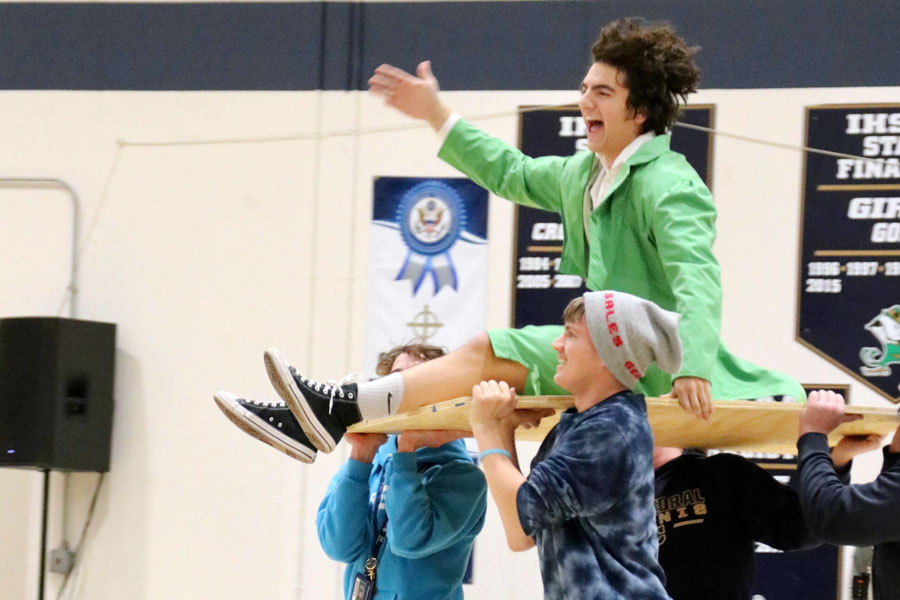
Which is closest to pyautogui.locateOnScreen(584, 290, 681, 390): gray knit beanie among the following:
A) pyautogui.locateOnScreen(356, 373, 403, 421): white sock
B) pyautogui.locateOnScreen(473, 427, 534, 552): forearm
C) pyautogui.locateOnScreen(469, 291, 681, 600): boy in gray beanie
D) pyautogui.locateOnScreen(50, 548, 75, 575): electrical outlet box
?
pyautogui.locateOnScreen(469, 291, 681, 600): boy in gray beanie

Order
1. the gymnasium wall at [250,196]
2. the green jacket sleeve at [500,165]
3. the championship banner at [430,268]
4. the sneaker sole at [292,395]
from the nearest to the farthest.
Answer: the sneaker sole at [292,395] < the green jacket sleeve at [500,165] < the gymnasium wall at [250,196] < the championship banner at [430,268]

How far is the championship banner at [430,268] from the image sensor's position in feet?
15.6

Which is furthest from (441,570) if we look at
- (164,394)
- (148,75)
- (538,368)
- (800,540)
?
(148,75)

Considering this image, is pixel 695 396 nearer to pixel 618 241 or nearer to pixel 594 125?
pixel 618 241

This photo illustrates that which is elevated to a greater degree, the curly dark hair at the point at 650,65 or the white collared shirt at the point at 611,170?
the curly dark hair at the point at 650,65

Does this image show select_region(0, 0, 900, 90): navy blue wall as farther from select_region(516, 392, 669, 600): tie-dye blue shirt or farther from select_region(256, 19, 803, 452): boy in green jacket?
select_region(516, 392, 669, 600): tie-dye blue shirt

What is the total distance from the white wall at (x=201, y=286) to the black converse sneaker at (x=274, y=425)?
8.01ft

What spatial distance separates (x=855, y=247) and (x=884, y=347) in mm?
408

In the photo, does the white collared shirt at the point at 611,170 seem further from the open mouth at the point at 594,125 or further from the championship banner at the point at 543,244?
the championship banner at the point at 543,244

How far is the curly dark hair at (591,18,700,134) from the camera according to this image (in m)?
2.57

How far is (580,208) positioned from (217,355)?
9.29 feet

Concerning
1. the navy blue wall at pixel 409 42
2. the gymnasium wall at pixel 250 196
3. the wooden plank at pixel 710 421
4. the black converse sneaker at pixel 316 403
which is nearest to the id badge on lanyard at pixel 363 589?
the wooden plank at pixel 710 421

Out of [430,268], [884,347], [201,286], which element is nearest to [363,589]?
[430,268]

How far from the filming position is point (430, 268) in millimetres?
4773
